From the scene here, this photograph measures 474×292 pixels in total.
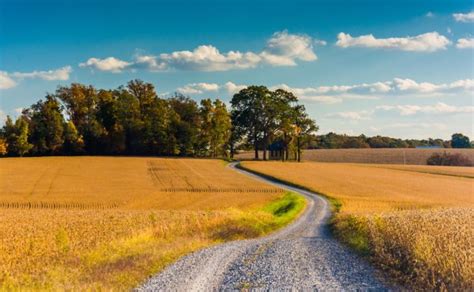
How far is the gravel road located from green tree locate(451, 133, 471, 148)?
179 m

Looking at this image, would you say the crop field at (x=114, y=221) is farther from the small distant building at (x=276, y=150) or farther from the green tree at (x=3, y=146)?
the small distant building at (x=276, y=150)

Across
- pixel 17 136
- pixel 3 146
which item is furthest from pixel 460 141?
pixel 3 146

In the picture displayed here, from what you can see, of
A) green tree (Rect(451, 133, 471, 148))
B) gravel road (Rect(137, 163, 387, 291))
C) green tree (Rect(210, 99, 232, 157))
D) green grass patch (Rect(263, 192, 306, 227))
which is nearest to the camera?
gravel road (Rect(137, 163, 387, 291))

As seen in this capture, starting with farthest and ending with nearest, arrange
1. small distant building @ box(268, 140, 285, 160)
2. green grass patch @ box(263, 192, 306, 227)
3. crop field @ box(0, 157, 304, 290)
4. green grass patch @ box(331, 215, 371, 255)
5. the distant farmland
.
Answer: the distant farmland < small distant building @ box(268, 140, 285, 160) < green grass patch @ box(263, 192, 306, 227) < green grass patch @ box(331, 215, 371, 255) < crop field @ box(0, 157, 304, 290)

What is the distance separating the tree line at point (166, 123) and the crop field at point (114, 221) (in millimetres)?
33464

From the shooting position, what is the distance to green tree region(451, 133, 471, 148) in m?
180

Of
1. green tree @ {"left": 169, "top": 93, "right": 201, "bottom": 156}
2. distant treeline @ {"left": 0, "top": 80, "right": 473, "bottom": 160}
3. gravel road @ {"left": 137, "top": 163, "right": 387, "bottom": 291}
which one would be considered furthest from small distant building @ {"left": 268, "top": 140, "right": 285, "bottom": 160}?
gravel road @ {"left": 137, "top": 163, "right": 387, "bottom": 291}

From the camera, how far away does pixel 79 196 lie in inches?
2103

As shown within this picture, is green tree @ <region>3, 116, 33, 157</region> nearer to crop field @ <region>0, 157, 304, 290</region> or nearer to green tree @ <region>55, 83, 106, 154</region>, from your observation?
green tree @ <region>55, 83, 106, 154</region>

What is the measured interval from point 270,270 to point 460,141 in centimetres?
18693

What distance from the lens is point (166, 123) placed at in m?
111

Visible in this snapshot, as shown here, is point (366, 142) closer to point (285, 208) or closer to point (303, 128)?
point (303, 128)

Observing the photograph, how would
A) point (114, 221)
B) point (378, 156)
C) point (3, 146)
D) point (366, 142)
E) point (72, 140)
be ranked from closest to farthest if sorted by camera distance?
point (114, 221) < point (3, 146) < point (72, 140) < point (378, 156) < point (366, 142)

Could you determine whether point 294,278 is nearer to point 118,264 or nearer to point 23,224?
point 118,264
